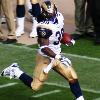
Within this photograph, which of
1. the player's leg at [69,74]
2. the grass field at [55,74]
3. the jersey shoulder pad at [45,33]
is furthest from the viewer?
the grass field at [55,74]

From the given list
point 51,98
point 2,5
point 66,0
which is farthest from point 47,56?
point 66,0

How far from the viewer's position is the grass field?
7.82 m

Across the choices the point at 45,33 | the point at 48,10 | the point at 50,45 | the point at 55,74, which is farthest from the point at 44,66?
the point at 55,74

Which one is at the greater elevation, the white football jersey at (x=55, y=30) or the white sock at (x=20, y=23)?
the white football jersey at (x=55, y=30)

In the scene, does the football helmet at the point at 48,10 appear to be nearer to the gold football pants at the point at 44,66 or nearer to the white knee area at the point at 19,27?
the gold football pants at the point at 44,66

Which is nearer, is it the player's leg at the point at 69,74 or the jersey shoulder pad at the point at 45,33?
the jersey shoulder pad at the point at 45,33

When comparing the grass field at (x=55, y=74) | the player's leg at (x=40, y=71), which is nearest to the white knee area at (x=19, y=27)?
the grass field at (x=55, y=74)

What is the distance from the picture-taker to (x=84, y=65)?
945 centimetres

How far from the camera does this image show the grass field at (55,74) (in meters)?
7.82

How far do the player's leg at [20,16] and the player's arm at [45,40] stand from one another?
4109 millimetres

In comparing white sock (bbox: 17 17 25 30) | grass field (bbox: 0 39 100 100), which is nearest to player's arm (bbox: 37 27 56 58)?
grass field (bbox: 0 39 100 100)

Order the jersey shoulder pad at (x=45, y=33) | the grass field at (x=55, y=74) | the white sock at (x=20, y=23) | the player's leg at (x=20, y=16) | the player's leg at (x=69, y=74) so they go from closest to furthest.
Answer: the jersey shoulder pad at (x=45, y=33) < the player's leg at (x=69, y=74) < the grass field at (x=55, y=74) < the player's leg at (x=20, y=16) < the white sock at (x=20, y=23)

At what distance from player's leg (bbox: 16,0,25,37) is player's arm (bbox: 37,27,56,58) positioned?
411 cm

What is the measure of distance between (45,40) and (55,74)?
215cm
